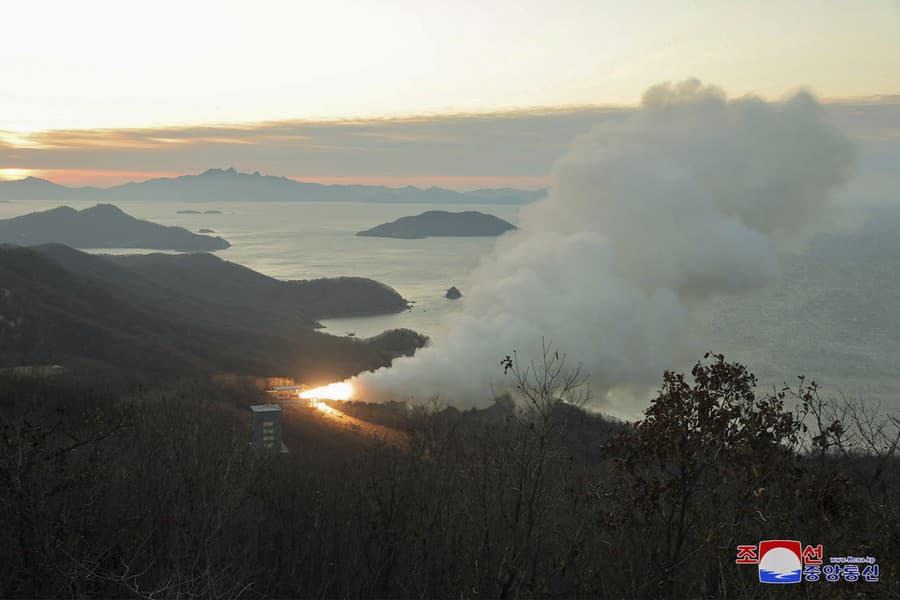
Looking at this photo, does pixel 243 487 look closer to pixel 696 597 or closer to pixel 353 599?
pixel 353 599

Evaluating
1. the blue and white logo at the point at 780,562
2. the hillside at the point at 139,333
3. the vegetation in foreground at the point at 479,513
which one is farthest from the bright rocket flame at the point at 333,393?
the blue and white logo at the point at 780,562

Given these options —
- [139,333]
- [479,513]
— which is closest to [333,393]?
[479,513]

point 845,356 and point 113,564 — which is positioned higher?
point 113,564

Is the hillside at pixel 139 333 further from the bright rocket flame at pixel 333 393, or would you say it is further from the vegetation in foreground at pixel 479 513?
the vegetation in foreground at pixel 479 513

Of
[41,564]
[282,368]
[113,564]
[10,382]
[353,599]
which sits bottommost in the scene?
[282,368]

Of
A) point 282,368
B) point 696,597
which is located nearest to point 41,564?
point 696,597
